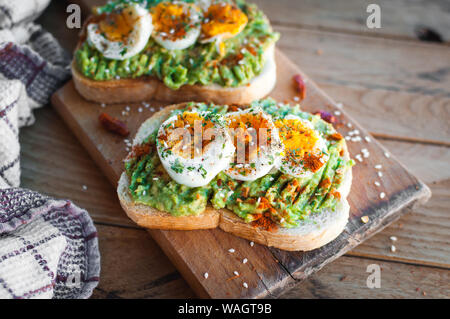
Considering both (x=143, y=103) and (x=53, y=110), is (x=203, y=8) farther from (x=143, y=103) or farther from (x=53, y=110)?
(x=53, y=110)

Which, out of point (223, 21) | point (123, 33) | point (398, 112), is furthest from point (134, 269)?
point (398, 112)

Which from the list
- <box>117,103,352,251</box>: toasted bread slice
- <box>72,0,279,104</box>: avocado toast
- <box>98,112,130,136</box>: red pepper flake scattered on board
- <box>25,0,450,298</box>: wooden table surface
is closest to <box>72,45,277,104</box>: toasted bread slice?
Answer: <box>72,0,279,104</box>: avocado toast

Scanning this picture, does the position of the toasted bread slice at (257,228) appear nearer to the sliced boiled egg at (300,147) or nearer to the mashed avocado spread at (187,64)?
the sliced boiled egg at (300,147)

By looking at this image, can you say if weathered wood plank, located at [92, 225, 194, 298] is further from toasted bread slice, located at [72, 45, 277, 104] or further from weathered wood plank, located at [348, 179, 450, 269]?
weathered wood plank, located at [348, 179, 450, 269]

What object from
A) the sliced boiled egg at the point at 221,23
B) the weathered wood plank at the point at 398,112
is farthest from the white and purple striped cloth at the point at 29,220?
the weathered wood plank at the point at 398,112

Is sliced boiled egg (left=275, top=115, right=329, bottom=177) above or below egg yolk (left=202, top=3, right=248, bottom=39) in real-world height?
below

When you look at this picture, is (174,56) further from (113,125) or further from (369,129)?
(369,129)

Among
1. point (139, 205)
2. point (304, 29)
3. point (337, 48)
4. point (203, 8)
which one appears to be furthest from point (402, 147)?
point (139, 205)
